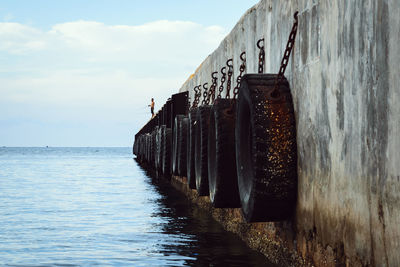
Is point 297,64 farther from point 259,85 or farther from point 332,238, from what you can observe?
point 332,238

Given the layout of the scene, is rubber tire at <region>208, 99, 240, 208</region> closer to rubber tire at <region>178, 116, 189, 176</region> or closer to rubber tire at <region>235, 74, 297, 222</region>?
rubber tire at <region>235, 74, 297, 222</region>

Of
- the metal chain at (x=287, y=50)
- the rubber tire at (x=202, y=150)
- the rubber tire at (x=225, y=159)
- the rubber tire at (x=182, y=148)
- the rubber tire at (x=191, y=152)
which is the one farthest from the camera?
the rubber tire at (x=182, y=148)

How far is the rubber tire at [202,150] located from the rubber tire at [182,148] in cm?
199

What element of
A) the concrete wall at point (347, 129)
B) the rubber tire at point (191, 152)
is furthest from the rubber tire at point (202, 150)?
the concrete wall at point (347, 129)

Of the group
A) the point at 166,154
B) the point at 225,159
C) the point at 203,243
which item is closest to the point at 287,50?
the point at 225,159

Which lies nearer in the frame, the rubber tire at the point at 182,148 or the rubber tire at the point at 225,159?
the rubber tire at the point at 225,159

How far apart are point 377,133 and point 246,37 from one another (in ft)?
Result: 14.4

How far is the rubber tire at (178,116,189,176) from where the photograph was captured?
9.70 meters

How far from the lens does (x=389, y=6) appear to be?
3074mm

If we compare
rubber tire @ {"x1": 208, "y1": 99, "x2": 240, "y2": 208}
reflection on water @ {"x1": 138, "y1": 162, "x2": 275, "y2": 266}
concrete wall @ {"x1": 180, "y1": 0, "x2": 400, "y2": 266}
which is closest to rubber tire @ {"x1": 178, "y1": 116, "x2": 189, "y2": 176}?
reflection on water @ {"x1": 138, "y1": 162, "x2": 275, "y2": 266}

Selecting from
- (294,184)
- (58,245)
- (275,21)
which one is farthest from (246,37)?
(58,245)

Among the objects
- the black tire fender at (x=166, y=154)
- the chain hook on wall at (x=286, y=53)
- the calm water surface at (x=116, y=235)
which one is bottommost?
the calm water surface at (x=116, y=235)

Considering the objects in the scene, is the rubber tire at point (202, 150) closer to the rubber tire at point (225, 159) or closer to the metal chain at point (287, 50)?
the rubber tire at point (225, 159)

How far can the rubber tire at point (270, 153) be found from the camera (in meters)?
4.68
